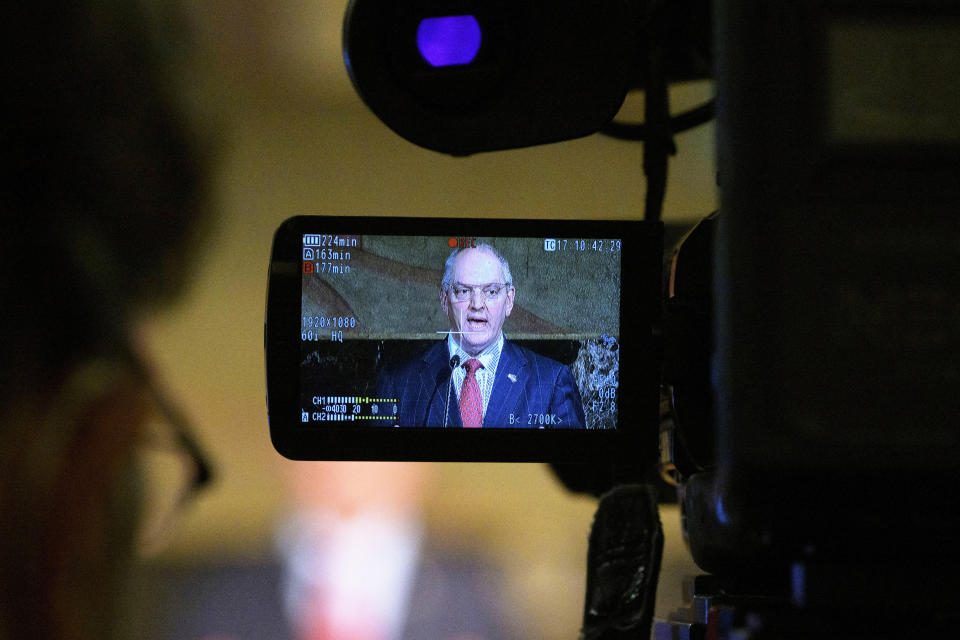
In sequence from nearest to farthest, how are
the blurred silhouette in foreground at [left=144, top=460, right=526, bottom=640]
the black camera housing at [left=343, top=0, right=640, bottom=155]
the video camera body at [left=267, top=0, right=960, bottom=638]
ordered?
the video camera body at [left=267, top=0, right=960, bottom=638], the black camera housing at [left=343, top=0, right=640, bottom=155], the blurred silhouette in foreground at [left=144, top=460, right=526, bottom=640]

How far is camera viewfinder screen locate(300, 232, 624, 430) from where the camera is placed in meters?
0.70

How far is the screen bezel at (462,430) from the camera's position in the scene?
69 cm

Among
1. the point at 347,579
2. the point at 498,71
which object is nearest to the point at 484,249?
the point at 498,71

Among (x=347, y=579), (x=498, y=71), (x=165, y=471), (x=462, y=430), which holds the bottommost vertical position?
(x=347, y=579)

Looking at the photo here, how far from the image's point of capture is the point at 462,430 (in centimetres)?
68

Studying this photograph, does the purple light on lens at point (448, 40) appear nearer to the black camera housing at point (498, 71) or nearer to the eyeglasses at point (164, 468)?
the black camera housing at point (498, 71)

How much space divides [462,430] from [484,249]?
0.51 feet

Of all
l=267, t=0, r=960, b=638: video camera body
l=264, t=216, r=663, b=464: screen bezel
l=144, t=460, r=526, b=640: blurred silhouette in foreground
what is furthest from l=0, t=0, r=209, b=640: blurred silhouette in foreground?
l=267, t=0, r=960, b=638: video camera body

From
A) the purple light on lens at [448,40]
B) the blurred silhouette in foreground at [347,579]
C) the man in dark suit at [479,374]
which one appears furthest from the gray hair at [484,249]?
the blurred silhouette in foreground at [347,579]

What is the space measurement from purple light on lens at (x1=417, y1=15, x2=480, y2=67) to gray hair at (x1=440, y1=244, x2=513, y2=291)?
0.15 meters

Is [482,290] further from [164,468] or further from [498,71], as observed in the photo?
[164,468]

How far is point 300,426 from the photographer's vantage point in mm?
694

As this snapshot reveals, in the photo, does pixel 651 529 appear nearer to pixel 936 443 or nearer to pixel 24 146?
pixel 936 443

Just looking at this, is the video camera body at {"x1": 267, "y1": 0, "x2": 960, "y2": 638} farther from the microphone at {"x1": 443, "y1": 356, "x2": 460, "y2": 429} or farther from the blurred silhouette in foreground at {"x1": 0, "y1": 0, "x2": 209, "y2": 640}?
the blurred silhouette in foreground at {"x1": 0, "y1": 0, "x2": 209, "y2": 640}
